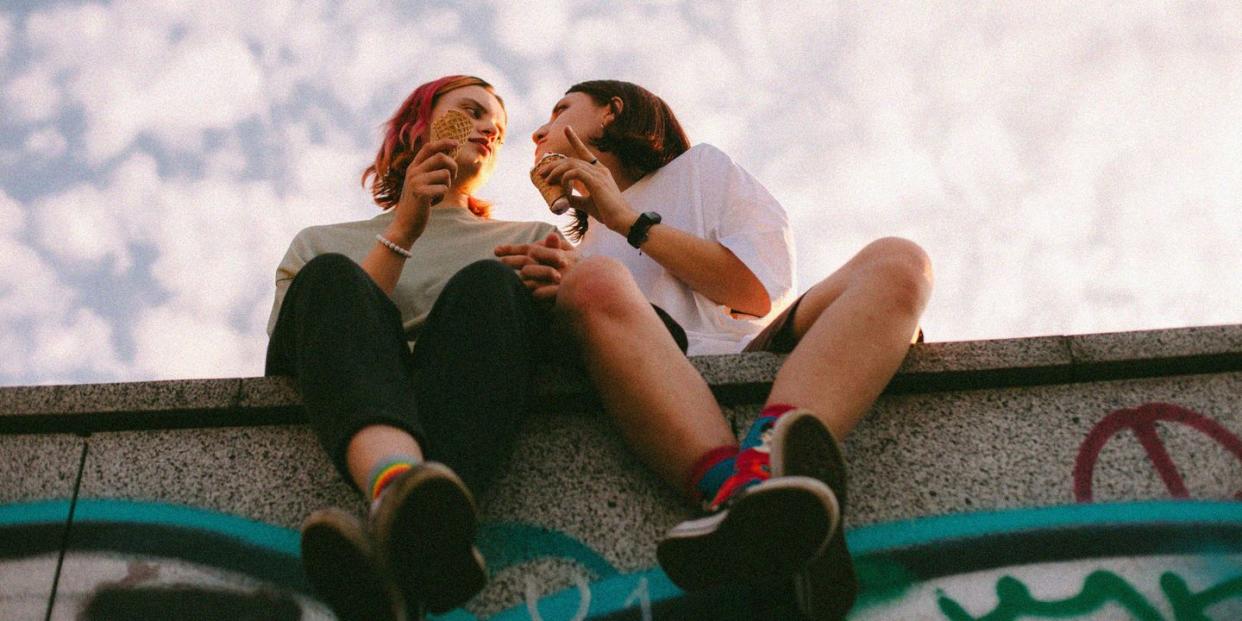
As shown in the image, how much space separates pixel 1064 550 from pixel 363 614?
1.65 metres

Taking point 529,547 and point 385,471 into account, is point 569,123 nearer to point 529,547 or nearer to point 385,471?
point 529,547

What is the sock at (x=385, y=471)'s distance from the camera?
214 cm

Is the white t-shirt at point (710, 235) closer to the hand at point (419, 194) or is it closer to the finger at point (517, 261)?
the finger at point (517, 261)

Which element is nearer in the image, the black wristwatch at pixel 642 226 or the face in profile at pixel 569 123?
the black wristwatch at pixel 642 226

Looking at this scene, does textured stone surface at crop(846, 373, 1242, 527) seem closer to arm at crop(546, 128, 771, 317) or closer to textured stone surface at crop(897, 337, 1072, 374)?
textured stone surface at crop(897, 337, 1072, 374)

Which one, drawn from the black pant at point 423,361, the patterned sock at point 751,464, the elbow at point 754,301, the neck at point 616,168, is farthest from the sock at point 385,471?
the neck at point 616,168

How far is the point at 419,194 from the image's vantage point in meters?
3.17

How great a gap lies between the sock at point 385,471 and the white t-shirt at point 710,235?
124cm

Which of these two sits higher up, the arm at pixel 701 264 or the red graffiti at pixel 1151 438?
the arm at pixel 701 264

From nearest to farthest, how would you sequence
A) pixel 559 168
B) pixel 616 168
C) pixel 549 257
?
pixel 549 257 → pixel 559 168 → pixel 616 168

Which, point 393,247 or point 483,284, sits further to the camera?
point 393,247

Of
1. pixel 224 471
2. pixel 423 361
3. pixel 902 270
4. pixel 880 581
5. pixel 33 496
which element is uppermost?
pixel 902 270

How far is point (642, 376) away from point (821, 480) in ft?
1.91

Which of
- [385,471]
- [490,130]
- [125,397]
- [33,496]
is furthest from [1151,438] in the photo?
[33,496]
